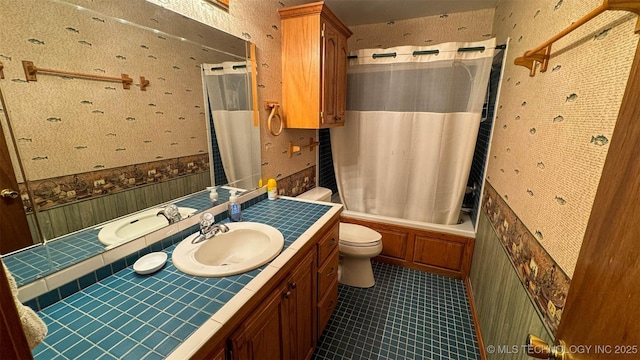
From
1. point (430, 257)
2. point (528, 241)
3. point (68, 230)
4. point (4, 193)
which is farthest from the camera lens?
point (430, 257)

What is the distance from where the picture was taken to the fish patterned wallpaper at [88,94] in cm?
78

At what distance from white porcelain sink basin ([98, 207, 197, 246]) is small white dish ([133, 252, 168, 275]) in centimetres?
10

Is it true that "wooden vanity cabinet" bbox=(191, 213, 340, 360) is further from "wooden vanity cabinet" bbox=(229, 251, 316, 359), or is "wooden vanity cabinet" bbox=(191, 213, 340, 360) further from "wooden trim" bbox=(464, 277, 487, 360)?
"wooden trim" bbox=(464, 277, 487, 360)

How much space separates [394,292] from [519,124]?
1499mm

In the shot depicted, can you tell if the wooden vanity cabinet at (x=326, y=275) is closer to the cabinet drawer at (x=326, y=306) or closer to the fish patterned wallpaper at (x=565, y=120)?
the cabinet drawer at (x=326, y=306)

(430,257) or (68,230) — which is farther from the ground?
(68,230)

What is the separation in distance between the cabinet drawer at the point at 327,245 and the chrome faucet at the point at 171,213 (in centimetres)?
72

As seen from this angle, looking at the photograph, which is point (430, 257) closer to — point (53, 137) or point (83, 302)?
point (83, 302)

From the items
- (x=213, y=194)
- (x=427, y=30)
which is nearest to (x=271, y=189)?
(x=213, y=194)

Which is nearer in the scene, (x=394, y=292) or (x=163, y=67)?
(x=163, y=67)

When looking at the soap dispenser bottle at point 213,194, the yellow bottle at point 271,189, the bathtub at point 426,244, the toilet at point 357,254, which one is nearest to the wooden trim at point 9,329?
the soap dispenser bottle at point 213,194

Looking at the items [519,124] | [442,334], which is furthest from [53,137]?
[442,334]

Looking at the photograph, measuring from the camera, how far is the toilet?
2.11m

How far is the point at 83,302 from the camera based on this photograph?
0.85 metres
